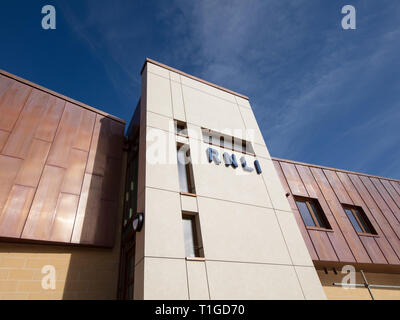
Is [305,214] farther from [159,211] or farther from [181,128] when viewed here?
[159,211]

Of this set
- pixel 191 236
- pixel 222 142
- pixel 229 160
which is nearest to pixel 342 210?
pixel 229 160

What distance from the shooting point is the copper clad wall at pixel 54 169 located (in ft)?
24.6

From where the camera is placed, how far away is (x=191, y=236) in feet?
23.6

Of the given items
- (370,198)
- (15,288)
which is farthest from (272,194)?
(370,198)

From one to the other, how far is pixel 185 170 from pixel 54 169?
15.6 ft

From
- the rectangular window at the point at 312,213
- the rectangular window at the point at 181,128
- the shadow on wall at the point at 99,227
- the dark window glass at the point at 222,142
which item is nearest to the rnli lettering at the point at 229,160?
the dark window glass at the point at 222,142

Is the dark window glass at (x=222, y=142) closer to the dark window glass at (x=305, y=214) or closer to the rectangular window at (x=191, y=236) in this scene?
the rectangular window at (x=191, y=236)

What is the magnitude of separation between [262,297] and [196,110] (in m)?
7.74

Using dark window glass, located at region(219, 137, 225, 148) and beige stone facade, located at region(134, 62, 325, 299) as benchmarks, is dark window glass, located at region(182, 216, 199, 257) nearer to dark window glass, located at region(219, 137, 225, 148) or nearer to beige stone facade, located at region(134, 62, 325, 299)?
beige stone facade, located at region(134, 62, 325, 299)

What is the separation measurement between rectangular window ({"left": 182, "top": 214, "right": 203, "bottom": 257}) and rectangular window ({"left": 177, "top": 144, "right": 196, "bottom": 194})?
973mm

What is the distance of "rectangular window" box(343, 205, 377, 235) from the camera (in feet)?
44.3

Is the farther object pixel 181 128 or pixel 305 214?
pixel 305 214

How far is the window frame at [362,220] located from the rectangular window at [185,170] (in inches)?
401

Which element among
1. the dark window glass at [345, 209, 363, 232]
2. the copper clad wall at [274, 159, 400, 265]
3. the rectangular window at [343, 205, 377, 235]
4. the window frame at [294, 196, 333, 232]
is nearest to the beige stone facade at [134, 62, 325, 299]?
the copper clad wall at [274, 159, 400, 265]
